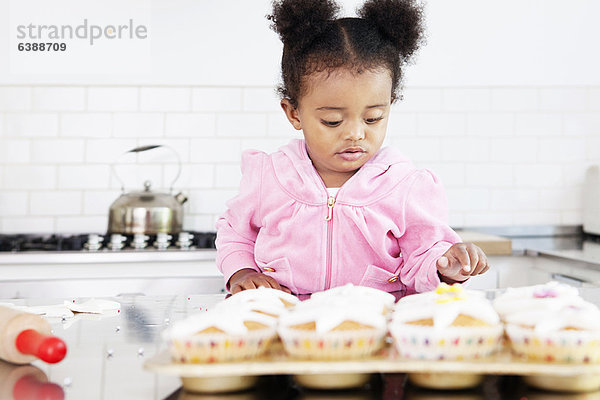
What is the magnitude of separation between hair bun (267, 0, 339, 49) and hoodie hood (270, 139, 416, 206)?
215 mm

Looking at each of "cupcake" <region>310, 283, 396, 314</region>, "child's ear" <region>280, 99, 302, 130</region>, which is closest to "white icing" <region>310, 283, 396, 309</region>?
"cupcake" <region>310, 283, 396, 314</region>

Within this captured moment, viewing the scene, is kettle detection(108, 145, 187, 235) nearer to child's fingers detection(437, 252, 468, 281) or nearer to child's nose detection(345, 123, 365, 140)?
child's nose detection(345, 123, 365, 140)

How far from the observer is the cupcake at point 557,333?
1.89 feet

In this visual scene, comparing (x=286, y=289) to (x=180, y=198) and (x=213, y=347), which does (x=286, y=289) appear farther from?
(x=180, y=198)

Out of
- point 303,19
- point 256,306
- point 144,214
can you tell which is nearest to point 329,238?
point 303,19

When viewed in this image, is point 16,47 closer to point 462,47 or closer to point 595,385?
point 462,47

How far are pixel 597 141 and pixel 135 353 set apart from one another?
2560mm

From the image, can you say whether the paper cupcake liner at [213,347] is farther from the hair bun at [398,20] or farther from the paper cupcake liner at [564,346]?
the hair bun at [398,20]

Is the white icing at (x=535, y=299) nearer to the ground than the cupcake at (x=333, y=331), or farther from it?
farther from it

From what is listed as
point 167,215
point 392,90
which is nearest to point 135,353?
point 392,90

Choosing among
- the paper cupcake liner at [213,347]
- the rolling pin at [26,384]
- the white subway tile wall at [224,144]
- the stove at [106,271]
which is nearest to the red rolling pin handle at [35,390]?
the rolling pin at [26,384]

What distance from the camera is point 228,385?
580mm

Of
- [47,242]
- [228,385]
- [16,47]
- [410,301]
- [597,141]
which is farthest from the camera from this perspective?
[597,141]

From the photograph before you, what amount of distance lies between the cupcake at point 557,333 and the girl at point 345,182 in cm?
45
